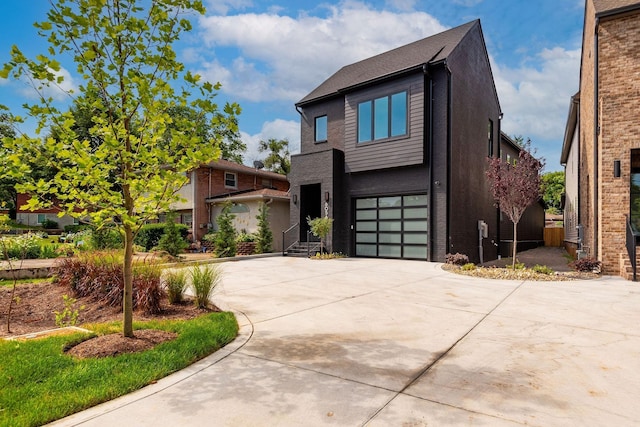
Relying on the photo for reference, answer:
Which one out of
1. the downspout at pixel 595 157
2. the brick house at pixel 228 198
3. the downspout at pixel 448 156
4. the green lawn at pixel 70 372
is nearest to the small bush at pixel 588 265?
the downspout at pixel 595 157

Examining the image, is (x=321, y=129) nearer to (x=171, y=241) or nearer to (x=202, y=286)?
(x=171, y=241)

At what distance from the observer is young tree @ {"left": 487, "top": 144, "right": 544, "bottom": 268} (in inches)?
410

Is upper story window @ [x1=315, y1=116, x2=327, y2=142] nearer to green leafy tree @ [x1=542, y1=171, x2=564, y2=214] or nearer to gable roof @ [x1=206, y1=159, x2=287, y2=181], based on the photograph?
gable roof @ [x1=206, y1=159, x2=287, y2=181]

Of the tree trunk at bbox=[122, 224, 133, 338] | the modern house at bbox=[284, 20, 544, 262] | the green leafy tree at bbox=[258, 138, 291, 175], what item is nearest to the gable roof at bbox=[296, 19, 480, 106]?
the modern house at bbox=[284, 20, 544, 262]

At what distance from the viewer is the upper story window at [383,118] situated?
13852 millimetres

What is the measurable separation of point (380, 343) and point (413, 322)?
3.55 feet

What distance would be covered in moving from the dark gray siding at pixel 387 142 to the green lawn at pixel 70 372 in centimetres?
1074

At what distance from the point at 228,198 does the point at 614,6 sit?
1702cm

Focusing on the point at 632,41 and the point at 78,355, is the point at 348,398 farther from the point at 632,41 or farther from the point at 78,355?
the point at 632,41

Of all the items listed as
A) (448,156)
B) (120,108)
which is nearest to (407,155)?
(448,156)

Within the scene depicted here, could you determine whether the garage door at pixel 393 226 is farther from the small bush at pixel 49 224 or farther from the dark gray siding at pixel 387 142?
the small bush at pixel 49 224

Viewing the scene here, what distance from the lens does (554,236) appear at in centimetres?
2609

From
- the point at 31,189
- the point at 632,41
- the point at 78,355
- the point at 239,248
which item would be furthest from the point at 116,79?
the point at 239,248

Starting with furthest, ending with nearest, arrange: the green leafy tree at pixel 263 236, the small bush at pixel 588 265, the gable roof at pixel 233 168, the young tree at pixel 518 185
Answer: the gable roof at pixel 233 168
the green leafy tree at pixel 263 236
the young tree at pixel 518 185
the small bush at pixel 588 265
